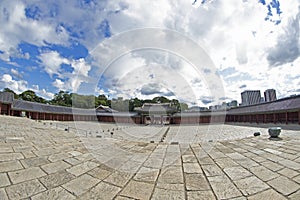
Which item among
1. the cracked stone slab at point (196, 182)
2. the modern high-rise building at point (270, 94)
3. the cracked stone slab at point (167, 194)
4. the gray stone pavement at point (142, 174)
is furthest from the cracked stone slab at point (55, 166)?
the modern high-rise building at point (270, 94)

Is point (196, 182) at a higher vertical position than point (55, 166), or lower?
lower

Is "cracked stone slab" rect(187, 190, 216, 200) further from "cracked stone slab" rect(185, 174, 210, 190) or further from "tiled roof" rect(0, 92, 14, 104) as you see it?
"tiled roof" rect(0, 92, 14, 104)

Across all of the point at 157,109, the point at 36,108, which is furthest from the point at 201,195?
the point at 36,108

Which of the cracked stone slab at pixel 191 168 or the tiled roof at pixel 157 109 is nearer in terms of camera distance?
the cracked stone slab at pixel 191 168

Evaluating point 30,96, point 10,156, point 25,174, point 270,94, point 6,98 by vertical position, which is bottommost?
point 25,174

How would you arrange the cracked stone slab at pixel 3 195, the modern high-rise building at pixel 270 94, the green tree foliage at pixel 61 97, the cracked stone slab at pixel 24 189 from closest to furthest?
1. the cracked stone slab at pixel 3 195
2. the cracked stone slab at pixel 24 189
3. the modern high-rise building at pixel 270 94
4. the green tree foliage at pixel 61 97

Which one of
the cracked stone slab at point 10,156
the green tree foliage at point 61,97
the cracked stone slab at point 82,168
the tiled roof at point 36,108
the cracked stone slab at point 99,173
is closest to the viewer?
the cracked stone slab at point 99,173

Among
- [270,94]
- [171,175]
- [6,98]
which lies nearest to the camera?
[171,175]

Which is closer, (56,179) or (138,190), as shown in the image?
(138,190)

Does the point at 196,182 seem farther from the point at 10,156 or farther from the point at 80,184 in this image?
the point at 10,156

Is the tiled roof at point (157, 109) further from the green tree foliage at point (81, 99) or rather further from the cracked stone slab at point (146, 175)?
the cracked stone slab at point (146, 175)

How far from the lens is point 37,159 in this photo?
4.19m

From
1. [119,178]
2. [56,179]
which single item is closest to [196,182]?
[119,178]

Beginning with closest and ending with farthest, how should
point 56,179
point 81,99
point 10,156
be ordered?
point 56,179
point 10,156
point 81,99
